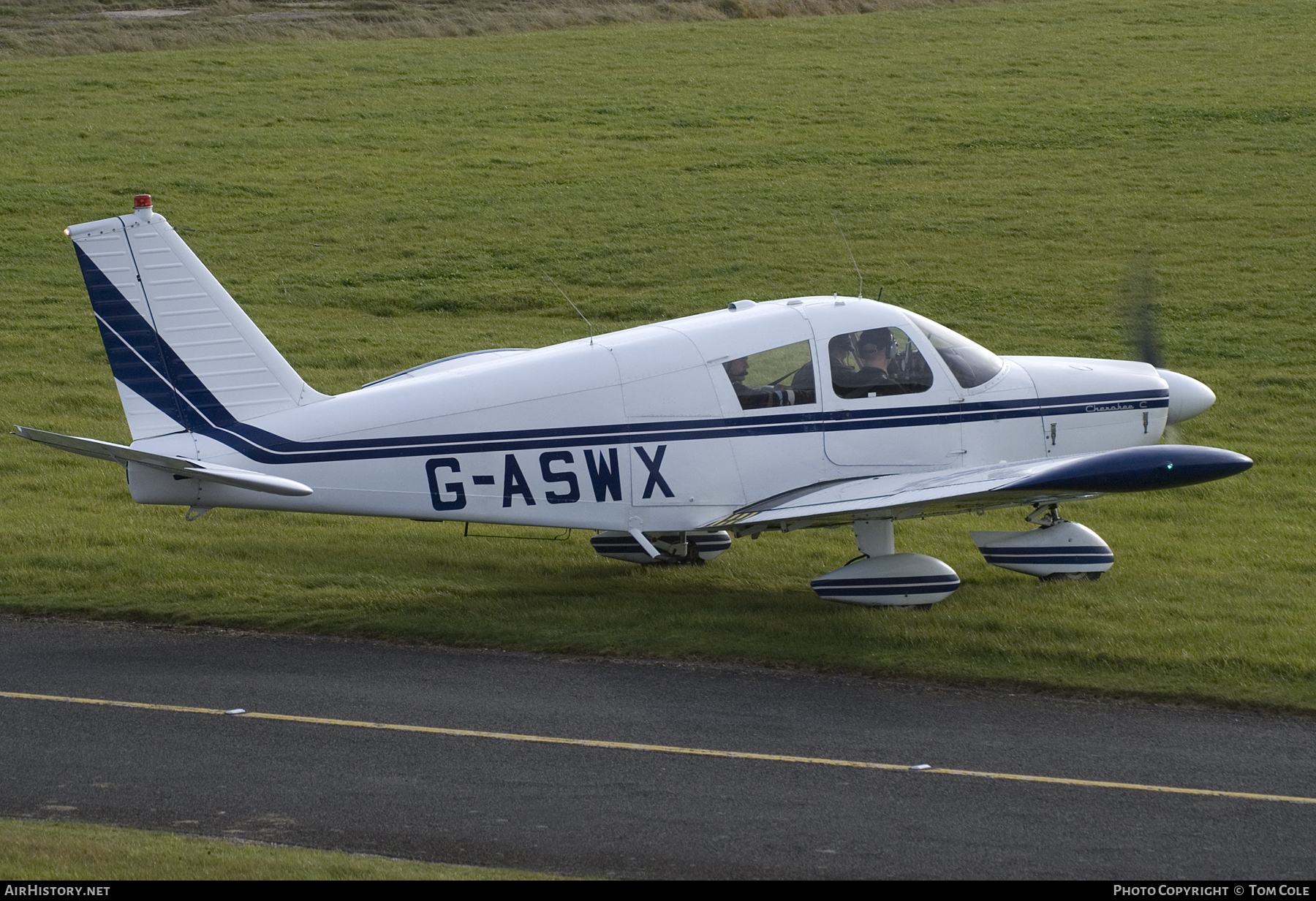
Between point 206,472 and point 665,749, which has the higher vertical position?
point 206,472

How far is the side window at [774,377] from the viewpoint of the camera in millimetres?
11078

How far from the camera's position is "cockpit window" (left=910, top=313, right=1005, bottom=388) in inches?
449

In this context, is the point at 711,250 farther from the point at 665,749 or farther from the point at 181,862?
the point at 181,862

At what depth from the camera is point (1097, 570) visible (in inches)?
456

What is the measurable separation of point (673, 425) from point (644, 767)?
11.1 ft

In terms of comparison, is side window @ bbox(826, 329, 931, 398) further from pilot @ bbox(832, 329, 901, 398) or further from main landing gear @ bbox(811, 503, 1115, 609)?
main landing gear @ bbox(811, 503, 1115, 609)

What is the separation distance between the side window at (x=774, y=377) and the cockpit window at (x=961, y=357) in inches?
42.4

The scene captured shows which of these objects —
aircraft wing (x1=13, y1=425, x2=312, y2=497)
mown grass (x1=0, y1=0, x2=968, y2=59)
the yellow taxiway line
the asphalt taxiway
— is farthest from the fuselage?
mown grass (x1=0, y1=0, x2=968, y2=59)

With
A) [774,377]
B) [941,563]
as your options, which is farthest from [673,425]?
[941,563]

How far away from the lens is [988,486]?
9.91 m

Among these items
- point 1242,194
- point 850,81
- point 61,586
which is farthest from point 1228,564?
point 850,81

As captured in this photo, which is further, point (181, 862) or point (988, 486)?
point (988, 486)

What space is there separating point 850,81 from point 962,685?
27.7 metres

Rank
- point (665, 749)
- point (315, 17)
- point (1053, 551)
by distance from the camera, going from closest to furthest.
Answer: point (665, 749), point (1053, 551), point (315, 17)
